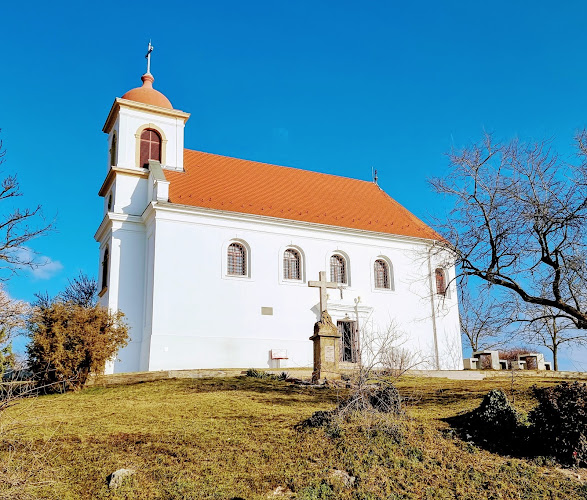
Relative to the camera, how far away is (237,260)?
25.7m

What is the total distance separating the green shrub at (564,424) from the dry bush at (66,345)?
39.4 ft

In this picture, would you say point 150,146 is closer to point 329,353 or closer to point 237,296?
point 237,296

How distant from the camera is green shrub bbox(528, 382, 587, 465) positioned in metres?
8.73

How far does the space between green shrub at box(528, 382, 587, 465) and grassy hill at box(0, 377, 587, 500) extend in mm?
366

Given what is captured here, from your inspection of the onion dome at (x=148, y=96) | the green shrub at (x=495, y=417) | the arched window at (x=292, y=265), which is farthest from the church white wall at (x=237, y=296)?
the green shrub at (x=495, y=417)

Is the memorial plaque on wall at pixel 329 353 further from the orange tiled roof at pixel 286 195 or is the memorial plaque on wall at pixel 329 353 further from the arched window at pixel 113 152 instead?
the arched window at pixel 113 152

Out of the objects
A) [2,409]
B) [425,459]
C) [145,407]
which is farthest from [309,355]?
[2,409]

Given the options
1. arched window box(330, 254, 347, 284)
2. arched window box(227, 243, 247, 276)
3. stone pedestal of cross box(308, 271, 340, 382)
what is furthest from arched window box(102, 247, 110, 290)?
stone pedestal of cross box(308, 271, 340, 382)

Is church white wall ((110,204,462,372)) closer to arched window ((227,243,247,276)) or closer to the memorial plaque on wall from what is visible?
arched window ((227,243,247,276))

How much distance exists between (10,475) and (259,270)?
18.1m

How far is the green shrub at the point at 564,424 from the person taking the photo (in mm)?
8734

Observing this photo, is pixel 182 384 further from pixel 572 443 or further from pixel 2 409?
pixel 572 443

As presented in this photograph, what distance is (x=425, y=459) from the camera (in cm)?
880

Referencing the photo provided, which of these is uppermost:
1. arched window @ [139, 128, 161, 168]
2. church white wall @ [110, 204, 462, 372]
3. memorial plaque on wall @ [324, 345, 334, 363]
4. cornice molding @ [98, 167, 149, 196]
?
arched window @ [139, 128, 161, 168]
